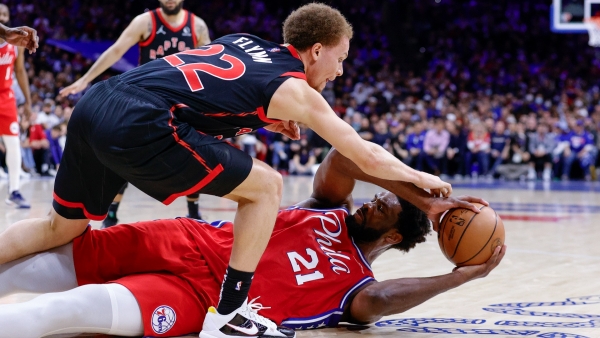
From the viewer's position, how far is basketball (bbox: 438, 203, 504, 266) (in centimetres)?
336

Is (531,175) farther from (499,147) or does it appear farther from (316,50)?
(316,50)

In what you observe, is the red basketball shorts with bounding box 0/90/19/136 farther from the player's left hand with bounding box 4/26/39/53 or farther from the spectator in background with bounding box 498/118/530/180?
the spectator in background with bounding box 498/118/530/180

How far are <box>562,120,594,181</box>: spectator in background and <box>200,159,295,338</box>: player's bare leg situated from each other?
50.0 ft

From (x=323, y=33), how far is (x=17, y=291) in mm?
1797

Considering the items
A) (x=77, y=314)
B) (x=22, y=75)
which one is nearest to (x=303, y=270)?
(x=77, y=314)

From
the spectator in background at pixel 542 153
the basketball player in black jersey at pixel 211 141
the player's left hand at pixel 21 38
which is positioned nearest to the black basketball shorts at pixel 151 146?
the basketball player in black jersey at pixel 211 141

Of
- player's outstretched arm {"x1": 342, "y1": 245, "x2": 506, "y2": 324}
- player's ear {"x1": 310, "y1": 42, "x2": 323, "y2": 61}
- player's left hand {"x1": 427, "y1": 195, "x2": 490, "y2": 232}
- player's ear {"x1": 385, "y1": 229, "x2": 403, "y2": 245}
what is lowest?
player's outstretched arm {"x1": 342, "y1": 245, "x2": 506, "y2": 324}

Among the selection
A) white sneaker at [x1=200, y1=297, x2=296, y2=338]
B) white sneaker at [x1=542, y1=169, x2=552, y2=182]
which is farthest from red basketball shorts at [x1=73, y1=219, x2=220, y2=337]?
white sneaker at [x1=542, y1=169, x2=552, y2=182]

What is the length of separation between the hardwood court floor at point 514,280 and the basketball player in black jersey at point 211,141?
1.79 ft

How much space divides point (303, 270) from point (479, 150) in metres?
14.6

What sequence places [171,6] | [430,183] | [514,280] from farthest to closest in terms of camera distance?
[171,6], [514,280], [430,183]

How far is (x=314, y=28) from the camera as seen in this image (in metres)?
3.35

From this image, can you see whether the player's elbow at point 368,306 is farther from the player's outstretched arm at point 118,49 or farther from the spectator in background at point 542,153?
the spectator in background at point 542,153

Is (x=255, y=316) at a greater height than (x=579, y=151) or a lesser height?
greater
